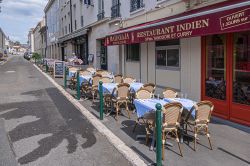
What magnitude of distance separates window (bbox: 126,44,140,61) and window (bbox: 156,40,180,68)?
2.28m

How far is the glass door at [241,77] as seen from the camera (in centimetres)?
787

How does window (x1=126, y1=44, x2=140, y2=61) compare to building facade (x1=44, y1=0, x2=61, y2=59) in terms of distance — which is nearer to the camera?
window (x1=126, y1=44, x2=140, y2=61)

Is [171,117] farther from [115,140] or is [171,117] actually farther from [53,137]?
[53,137]

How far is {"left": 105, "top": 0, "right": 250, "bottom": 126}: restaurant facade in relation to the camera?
7.50 meters

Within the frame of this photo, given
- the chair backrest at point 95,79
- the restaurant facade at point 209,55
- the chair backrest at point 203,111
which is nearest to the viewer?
the chair backrest at point 203,111

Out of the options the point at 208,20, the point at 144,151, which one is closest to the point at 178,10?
the point at 208,20

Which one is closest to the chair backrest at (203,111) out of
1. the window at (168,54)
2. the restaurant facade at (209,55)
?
the restaurant facade at (209,55)

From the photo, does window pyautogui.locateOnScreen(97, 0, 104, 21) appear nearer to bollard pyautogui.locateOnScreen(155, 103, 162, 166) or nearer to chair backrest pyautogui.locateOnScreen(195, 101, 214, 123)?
chair backrest pyautogui.locateOnScreen(195, 101, 214, 123)

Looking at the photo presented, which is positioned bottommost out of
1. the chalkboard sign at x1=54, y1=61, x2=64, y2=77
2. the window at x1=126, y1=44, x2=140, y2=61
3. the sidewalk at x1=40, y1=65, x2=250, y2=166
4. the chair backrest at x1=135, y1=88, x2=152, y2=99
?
the sidewalk at x1=40, y1=65, x2=250, y2=166

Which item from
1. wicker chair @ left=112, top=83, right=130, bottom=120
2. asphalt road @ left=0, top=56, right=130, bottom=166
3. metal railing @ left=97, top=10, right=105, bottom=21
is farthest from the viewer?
metal railing @ left=97, top=10, right=105, bottom=21

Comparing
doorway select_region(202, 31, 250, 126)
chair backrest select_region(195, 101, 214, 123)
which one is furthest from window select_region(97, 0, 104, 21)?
chair backrest select_region(195, 101, 214, 123)

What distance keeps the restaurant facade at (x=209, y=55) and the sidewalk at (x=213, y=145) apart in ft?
1.72

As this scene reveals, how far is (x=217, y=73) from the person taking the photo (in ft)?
29.4

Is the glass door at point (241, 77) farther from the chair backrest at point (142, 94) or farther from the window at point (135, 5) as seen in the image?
the window at point (135, 5)
